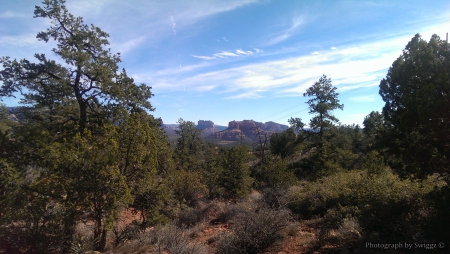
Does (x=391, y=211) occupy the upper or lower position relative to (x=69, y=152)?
lower

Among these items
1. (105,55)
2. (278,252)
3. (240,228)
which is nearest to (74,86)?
(105,55)

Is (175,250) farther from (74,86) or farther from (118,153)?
(74,86)

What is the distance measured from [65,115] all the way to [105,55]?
116 inches

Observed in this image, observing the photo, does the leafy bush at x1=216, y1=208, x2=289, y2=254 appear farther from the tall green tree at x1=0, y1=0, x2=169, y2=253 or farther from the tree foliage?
the tree foliage

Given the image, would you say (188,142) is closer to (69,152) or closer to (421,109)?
(69,152)

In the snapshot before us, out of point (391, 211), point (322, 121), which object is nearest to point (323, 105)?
point (322, 121)

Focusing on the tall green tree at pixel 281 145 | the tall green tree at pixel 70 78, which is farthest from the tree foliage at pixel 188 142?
the tall green tree at pixel 70 78

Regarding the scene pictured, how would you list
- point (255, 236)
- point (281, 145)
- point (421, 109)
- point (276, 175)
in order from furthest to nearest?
point (281, 145)
point (276, 175)
point (255, 236)
point (421, 109)

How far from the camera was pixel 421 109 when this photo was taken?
21.6 feet

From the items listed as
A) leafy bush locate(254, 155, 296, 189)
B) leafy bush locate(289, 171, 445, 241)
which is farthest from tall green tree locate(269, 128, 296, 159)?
leafy bush locate(289, 171, 445, 241)

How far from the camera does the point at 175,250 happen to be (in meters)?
6.89

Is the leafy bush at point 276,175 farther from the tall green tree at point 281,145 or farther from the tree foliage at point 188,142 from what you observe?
the tall green tree at point 281,145

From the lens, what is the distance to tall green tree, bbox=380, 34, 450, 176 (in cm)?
661

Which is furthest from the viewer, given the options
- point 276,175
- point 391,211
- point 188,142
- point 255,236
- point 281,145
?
point 281,145
